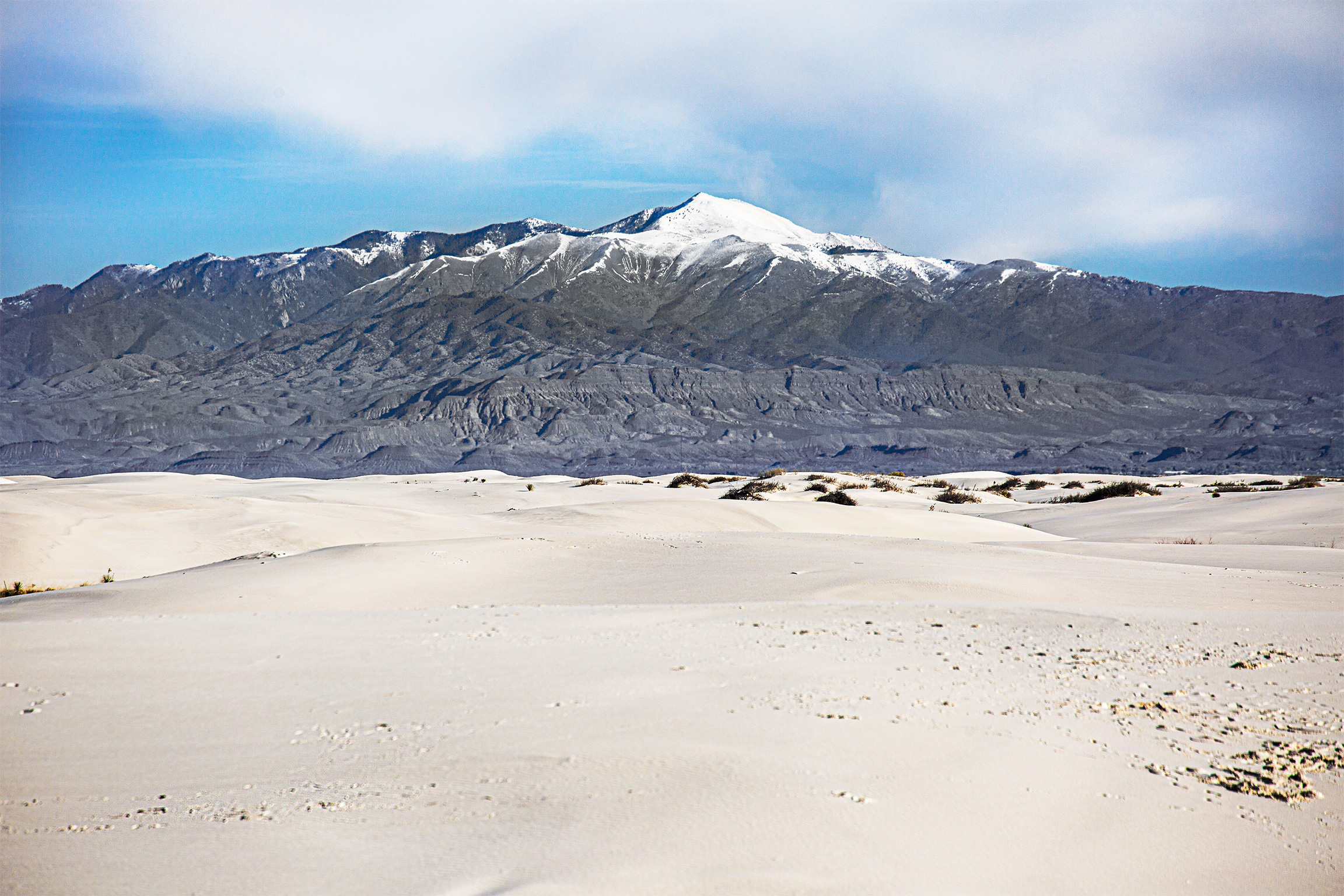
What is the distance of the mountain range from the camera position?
90000 mm

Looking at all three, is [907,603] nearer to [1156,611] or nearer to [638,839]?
[1156,611]

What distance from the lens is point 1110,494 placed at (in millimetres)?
26016

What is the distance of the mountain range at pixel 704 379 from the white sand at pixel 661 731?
6989cm

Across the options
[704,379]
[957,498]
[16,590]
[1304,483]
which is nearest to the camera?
[16,590]

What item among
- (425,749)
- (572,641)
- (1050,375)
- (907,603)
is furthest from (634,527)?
(1050,375)

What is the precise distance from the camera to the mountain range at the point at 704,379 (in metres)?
90.0

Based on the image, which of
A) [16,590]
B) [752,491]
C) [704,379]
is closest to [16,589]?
[16,590]

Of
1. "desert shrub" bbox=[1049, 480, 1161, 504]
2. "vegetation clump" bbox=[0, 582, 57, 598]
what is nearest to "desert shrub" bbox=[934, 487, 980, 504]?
"desert shrub" bbox=[1049, 480, 1161, 504]

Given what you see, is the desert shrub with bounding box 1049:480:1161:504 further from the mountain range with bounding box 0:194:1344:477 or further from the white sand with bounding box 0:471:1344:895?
the mountain range with bounding box 0:194:1344:477

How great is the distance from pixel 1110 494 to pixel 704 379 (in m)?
89.5

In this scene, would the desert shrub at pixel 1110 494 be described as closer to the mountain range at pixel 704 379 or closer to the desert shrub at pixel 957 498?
the desert shrub at pixel 957 498

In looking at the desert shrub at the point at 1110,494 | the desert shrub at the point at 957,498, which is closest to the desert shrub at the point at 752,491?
the desert shrub at the point at 957,498

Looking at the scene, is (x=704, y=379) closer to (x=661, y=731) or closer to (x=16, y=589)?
(x=16, y=589)

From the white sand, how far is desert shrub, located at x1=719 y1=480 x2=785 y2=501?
11.2 metres
